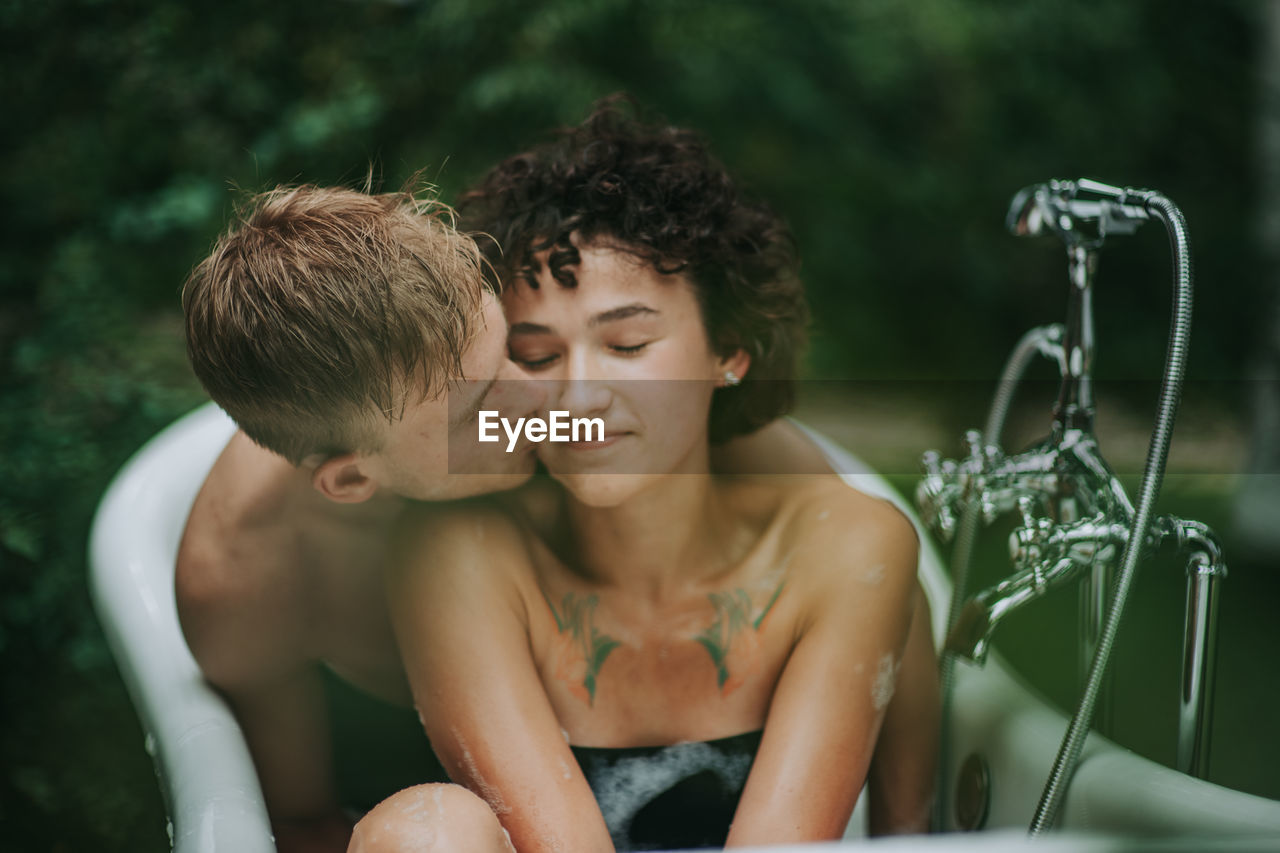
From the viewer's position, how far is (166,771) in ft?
3.25

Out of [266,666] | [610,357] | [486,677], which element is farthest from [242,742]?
[610,357]

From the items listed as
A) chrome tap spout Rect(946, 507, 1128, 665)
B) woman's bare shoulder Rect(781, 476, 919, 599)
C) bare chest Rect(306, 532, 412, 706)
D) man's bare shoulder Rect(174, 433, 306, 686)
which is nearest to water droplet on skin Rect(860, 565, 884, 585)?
woman's bare shoulder Rect(781, 476, 919, 599)

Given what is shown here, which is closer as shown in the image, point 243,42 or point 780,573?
point 780,573

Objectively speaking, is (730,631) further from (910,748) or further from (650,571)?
(910,748)

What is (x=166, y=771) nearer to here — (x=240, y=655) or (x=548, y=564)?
(x=240, y=655)

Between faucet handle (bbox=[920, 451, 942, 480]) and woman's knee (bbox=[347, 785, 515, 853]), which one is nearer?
woman's knee (bbox=[347, 785, 515, 853])

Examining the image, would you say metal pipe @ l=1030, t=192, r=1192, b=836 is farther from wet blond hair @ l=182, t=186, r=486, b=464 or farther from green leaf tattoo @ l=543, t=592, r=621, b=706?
wet blond hair @ l=182, t=186, r=486, b=464

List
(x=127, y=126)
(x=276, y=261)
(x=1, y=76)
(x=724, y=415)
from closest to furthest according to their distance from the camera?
1. (x=276, y=261)
2. (x=724, y=415)
3. (x=1, y=76)
4. (x=127, y=126)

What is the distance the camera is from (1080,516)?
3.23 feet

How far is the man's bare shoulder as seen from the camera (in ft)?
3.46

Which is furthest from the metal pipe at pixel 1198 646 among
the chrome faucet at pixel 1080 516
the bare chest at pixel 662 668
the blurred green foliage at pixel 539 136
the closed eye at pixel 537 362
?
the blurred green foliage at pixel 539 136

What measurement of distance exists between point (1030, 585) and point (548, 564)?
1.54 feet

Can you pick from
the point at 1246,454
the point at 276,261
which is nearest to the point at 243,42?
the point at 276,261

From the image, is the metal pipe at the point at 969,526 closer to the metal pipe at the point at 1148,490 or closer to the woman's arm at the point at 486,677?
the metal pipe at the point at 1148,490
